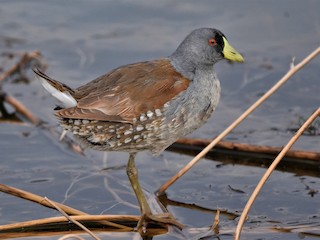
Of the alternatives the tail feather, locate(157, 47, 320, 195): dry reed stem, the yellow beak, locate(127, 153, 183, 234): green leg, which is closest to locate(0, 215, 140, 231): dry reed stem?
locate(127, 153, 183, 234): green leg

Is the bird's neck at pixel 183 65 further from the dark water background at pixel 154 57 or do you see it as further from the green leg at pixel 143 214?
the dark water background at pixel 154 57

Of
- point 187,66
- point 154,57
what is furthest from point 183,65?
point 154,57

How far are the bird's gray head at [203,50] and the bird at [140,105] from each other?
3cm

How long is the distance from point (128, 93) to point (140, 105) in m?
0.12

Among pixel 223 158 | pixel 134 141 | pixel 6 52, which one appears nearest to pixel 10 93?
pixel 6 52

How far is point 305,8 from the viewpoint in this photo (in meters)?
9.80

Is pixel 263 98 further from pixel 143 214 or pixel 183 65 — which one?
pixel 143 214

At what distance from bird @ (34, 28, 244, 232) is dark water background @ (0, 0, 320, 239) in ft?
2.12

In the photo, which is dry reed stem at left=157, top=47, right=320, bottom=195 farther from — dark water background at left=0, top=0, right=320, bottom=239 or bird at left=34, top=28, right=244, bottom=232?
dark water background at left=0, top=0, right=320, bottom=239

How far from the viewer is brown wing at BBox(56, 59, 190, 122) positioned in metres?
5.68

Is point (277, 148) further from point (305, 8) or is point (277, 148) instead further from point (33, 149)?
point (305, 8)

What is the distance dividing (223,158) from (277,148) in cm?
47

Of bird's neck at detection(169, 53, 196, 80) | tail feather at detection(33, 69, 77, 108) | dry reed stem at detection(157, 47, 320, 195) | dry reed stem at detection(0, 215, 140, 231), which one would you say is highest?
bird's neck at detection(169, 53, 196, 80)

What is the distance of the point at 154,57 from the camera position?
29.8 feet
